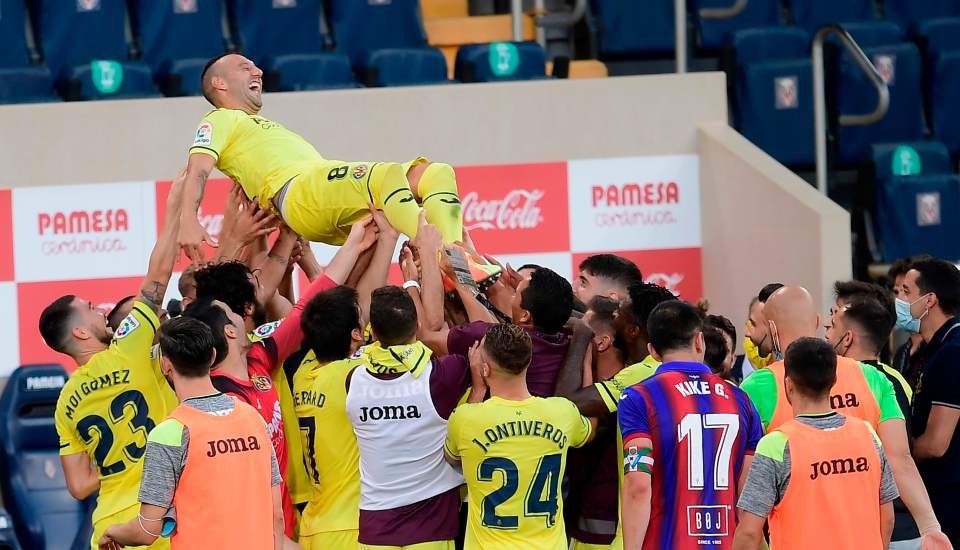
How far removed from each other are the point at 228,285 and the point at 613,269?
152cm

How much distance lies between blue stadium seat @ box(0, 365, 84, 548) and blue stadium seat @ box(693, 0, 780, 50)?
17.6 ft

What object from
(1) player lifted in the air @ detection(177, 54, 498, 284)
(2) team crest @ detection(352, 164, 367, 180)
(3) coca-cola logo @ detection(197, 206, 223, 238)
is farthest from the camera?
(3) coca-cola logo @ detection(197, 206, 223, 238)

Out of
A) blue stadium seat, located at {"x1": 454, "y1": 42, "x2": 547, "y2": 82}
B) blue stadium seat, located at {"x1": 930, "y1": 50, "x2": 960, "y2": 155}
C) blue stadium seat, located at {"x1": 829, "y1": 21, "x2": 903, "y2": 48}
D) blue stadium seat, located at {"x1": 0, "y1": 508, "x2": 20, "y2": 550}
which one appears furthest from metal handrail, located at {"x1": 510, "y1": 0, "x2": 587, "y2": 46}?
blue stadium seat, located at {"x1": 0, "y1": 508, "x2": 20, "y2": 550}

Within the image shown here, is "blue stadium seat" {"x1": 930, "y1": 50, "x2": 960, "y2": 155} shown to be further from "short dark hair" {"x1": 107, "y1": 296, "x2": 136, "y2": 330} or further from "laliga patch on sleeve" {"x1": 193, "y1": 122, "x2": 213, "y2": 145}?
"short dark hair" {"x1": 107, "y1": 296, "x2": 136, "y2": 330}

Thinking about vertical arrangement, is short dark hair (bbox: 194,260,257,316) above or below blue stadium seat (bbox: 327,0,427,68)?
below

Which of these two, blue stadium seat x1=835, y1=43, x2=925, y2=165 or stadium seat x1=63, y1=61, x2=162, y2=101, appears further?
blue stadium seat x1=835, y1=43, x2=925, y2=165

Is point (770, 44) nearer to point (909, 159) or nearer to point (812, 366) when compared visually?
point (909, 159)

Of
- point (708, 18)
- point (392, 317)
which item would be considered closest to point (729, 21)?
point (708, 18)

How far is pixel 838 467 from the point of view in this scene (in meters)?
4.31

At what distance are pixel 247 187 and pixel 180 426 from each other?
2.14 meters

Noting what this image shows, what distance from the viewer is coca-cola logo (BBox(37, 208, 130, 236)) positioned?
26.9ft

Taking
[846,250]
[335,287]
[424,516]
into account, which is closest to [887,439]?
[424,516]

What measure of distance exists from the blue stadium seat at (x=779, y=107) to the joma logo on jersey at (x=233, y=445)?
635cm

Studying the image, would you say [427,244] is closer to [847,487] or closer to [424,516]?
[424,516]
